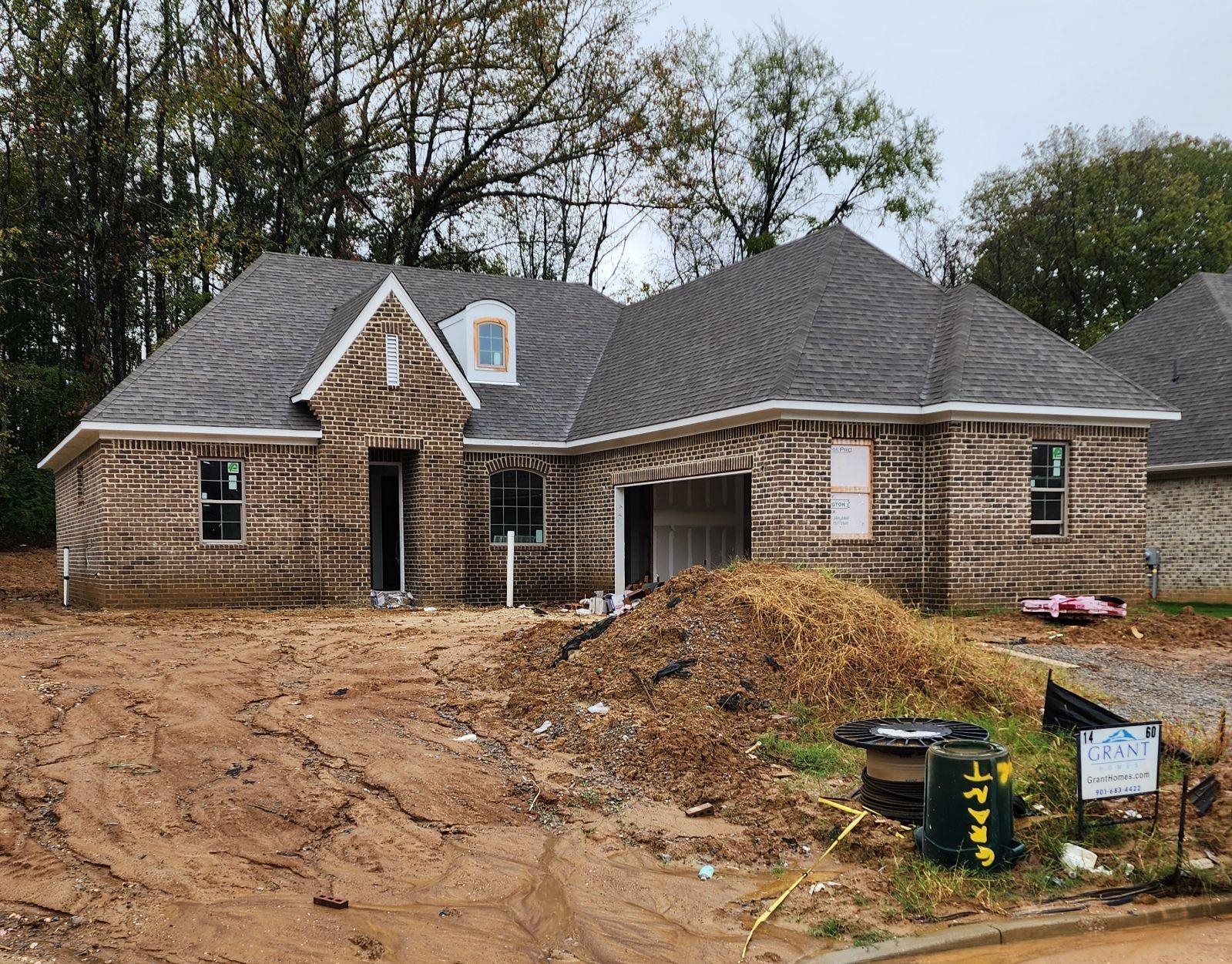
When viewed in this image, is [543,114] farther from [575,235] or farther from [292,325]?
[292,325]

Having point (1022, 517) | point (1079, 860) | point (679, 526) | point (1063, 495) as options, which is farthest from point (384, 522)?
point (1079, 860)

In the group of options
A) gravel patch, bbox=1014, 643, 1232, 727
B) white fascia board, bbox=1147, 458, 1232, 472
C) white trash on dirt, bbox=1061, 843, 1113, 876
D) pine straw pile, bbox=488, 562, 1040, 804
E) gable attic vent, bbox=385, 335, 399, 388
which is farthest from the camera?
white fascia board, bbox=1147, 458, 1232, 472

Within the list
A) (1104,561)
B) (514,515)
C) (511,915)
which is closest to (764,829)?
(511,915)

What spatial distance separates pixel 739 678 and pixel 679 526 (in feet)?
39.8

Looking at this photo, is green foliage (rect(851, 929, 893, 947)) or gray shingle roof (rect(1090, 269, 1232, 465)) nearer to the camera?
green foliage (rect(851, 929, 893, 947))

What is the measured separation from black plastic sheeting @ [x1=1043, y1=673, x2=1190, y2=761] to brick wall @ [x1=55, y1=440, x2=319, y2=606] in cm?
1465

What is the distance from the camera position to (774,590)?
10789mm

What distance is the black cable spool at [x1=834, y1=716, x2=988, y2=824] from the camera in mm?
6770

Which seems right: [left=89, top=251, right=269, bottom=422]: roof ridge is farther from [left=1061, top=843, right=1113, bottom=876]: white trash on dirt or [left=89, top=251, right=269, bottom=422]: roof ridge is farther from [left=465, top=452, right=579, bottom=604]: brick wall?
[left=1061, top=843, right=1113, bottom=876]: white trash on dirt

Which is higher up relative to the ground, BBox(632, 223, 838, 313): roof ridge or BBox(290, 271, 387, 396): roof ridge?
BBox(632, 223, 838, 313): roof ridge

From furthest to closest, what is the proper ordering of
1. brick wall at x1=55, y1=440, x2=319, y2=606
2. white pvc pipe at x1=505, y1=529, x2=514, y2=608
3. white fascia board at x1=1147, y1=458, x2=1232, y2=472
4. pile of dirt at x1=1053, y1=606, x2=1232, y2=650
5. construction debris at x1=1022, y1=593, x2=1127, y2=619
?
white fascia board at x1=1147, y1=458, x2=1232, y2=472 < white pvc pipe at x1=505, y1=529, x2=514, y2=608 < brick wall at x1=55, y1=440, x2=319, y2=606 < construction debris at x1=1022, y1=593, x2=1127, y2=619 < pile of dirt at x1=1053, y1=606, x2=1232, y2=650

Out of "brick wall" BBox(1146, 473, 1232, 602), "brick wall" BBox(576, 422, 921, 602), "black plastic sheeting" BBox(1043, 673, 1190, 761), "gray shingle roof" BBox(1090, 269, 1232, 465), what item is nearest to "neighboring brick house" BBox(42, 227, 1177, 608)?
"brick wall" BBox(576, 422, 921, 602)

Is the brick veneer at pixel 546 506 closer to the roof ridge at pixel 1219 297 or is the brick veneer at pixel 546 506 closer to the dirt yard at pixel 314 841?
the dirt yard at pixel 314 841

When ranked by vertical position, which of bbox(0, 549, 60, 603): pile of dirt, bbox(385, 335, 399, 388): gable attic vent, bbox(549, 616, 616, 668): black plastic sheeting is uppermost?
bbox(385, 335, 399, 388): gable attic vent
